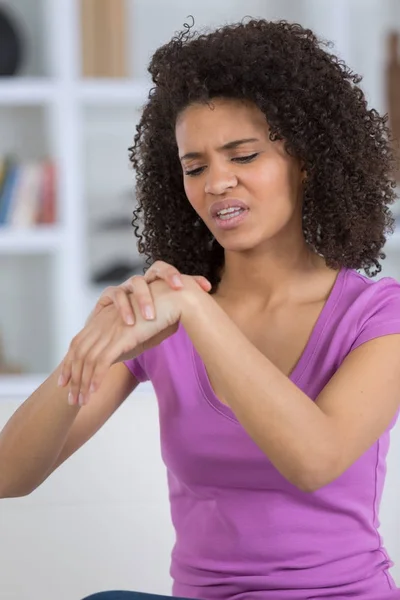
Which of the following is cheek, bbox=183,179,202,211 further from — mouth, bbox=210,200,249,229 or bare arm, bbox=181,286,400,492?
bare arm, bbox=181,286,400,492

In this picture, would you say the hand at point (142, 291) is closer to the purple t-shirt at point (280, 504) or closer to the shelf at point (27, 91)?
the purple t-shirt at point (280, 504)

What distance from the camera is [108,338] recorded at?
136cm

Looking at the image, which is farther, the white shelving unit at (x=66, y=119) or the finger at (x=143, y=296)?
the white shelving unit at (x=66, y=119)

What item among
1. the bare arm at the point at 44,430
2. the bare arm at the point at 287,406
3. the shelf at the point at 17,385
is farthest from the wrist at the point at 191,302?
the shelf at the point at 17,385

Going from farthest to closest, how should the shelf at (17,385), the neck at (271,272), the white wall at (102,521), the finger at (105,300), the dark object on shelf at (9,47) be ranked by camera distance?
the dark object on shelf at (9,47), the shelf at (17,385), the white wall at (102,521), the neck at (271,272), the finger at (105,300)

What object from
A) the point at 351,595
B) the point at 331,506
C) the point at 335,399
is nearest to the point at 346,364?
the point at 335,399

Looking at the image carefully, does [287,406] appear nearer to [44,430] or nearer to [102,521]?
[44,430]

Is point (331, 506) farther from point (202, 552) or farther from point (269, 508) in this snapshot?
point (202, 552)

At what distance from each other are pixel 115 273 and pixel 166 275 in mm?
2814

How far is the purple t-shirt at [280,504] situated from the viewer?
4.91 feet

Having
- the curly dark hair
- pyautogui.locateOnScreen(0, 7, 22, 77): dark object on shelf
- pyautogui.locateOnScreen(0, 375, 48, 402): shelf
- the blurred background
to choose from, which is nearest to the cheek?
the curly dark hair

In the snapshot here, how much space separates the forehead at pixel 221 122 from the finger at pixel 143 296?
0.22m

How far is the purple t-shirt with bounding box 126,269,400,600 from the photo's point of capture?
150 centimetres

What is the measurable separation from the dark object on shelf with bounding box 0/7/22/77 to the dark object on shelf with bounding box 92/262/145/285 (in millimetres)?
833
